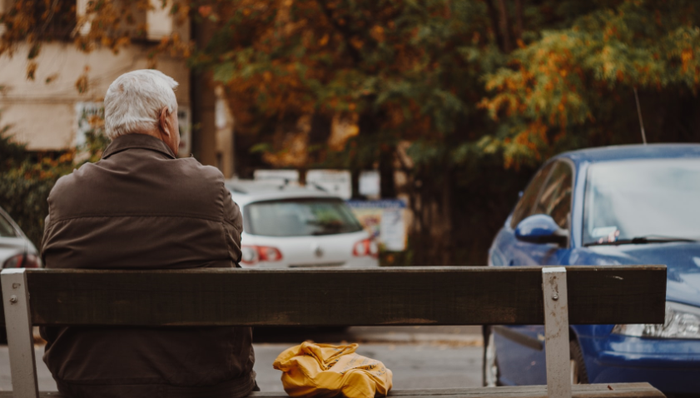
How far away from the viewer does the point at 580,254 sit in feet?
13.7

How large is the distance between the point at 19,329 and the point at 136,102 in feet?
2.76

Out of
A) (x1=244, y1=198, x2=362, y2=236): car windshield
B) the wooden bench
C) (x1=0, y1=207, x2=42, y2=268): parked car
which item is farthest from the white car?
the wooden bench

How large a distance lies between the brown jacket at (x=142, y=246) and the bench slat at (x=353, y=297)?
0.22 feet

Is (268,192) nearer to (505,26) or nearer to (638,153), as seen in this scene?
(505,26)

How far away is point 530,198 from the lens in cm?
592

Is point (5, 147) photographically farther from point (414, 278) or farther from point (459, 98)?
point (414, 278)

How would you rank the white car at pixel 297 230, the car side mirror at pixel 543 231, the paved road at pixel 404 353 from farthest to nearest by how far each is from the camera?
1. the white car at pixel 297 230
2. the paved road at pixel 404 353
3. the car side mirror at pixel 543 231

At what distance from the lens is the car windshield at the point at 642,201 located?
4.28 meters

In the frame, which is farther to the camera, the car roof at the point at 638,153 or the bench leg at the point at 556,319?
the car roof at the point at 638,153

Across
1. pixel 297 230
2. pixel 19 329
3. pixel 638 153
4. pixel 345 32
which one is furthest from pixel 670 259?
pixel 345 32

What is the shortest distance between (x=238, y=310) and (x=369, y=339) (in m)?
6.89

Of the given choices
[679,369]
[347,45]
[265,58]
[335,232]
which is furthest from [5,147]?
[679,369]

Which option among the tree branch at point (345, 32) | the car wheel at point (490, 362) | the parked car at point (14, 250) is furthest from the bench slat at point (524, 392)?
the tree branch at point (345, 32)

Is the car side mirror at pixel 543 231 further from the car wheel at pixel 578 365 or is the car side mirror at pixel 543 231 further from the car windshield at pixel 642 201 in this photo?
the car wheel at pixel 578 365
